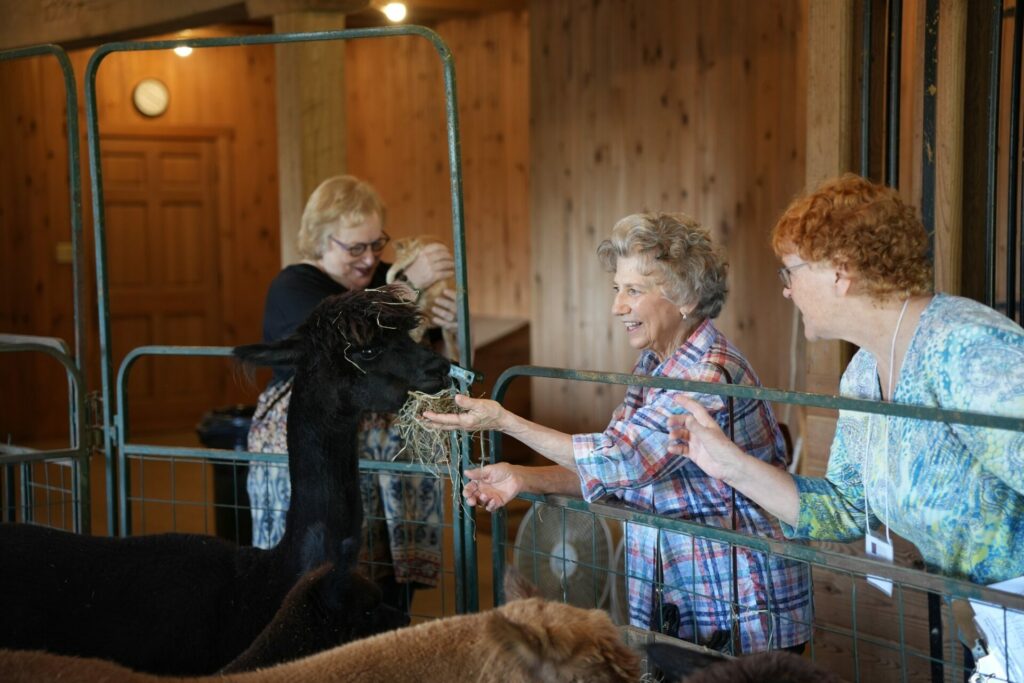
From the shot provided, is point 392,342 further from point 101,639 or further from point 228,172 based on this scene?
point 228,172

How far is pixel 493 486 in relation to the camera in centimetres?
261

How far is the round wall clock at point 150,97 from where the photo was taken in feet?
30.4

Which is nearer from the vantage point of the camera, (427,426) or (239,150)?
(427,426)

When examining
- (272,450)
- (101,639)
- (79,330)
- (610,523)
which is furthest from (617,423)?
(610,523)

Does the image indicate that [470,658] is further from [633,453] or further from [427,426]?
[427,426]

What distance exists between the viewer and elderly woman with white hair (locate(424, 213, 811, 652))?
244 cm

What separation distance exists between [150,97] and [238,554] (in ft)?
24.0

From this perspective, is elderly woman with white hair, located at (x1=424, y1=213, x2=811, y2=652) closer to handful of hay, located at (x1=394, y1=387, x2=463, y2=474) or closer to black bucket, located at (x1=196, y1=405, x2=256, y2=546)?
handful of hay, located at (x1=394, y1=387, x2=463, y2=474)

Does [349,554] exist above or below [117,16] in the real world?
below

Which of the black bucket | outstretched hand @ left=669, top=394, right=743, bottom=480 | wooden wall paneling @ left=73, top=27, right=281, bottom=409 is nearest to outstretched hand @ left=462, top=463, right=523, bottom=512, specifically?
outstretched hand @ left=669, top=394, right=743, bottom=480

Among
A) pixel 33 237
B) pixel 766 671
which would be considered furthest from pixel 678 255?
pixel 33 237

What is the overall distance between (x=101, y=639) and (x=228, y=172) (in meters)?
7.75

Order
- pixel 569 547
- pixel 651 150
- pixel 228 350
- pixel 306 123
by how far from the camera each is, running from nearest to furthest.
A: pixel 228 350
pixel 569 547
pixel 306 123
pixel 651 150

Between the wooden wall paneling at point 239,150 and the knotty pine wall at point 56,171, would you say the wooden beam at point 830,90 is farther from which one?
the wooden wall paneling at point 239,150
